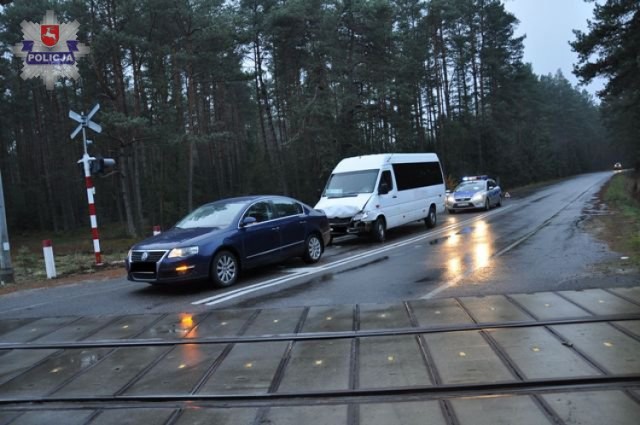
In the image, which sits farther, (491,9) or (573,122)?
(573,122)

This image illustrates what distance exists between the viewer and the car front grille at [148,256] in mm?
8945

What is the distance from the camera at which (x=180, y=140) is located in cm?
2886

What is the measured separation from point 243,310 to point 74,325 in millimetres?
2295

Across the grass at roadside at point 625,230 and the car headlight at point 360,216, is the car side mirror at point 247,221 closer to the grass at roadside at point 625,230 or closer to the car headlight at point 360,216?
the car headlight at point 360,216

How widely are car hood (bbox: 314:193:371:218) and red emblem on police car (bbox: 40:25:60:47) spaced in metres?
8.54

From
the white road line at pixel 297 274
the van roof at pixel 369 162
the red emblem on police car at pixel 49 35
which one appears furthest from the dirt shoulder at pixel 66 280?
the van roof at pixel 369 162

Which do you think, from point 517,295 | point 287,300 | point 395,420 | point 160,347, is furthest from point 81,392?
point 517,295

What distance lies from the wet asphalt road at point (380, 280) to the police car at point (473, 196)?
34.5 ft

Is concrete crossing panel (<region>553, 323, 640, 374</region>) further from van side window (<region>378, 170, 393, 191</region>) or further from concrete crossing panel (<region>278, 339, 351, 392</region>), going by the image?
van side window (<region>378, 170, 393, 191</region>)

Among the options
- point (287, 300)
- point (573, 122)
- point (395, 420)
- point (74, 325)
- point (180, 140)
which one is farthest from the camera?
point (573, 122)

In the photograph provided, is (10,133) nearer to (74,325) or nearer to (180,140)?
(180,140)

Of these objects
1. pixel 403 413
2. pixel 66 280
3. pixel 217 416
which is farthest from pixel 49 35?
pixel 403 413

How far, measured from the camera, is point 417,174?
1830cm

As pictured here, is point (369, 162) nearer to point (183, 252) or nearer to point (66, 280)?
point (183, 252)
